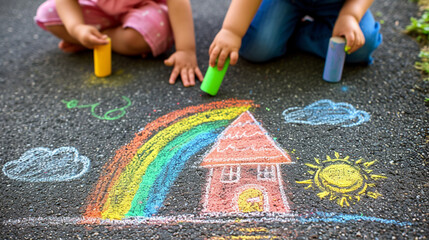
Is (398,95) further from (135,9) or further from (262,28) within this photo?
(135,9)

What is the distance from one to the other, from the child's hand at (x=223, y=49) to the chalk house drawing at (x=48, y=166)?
1.61 ft

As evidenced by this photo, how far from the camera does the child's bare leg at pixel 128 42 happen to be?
1456 millimetres

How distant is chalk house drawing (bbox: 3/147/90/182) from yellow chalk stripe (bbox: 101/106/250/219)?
0.13 meters

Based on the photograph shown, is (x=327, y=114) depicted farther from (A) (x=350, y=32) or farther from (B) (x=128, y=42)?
(B) (x=128, y=42)

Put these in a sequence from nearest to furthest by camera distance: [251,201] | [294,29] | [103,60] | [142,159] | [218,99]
Answer: 1. [251,201]
2. [142,159]
3. [218,99]
4. [103,60]
5. [294,29]

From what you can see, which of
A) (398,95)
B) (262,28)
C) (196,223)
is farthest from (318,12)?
(196,223)

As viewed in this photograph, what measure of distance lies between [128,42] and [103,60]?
0.14m

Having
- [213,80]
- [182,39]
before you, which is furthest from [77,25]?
[213,80]

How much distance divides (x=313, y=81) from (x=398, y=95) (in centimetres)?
27

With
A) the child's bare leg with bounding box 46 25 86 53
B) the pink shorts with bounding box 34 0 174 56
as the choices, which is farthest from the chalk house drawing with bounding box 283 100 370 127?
the child's bare leg with bounding box 46 25 86 53

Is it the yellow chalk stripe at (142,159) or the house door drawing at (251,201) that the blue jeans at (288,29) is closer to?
the yellow chalk stripe at (142,159)

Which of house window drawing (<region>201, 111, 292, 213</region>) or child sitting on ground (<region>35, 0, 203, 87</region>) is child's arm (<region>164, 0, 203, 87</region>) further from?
house window drawing (<region>201, 111, 292, 213</region>)

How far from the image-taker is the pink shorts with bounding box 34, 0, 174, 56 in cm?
145

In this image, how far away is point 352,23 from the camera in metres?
1.24
